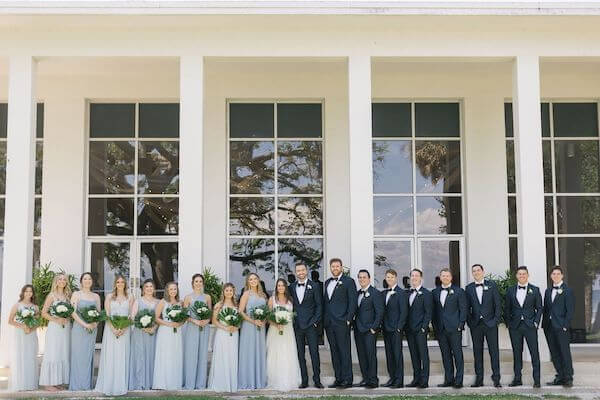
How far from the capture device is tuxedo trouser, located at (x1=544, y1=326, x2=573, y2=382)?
9.13 metres

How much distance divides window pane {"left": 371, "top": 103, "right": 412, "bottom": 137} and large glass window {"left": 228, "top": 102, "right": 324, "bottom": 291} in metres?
1.16

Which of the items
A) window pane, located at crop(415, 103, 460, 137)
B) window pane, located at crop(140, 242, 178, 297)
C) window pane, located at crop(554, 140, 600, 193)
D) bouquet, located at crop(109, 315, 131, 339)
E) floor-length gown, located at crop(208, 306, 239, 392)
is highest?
window pane, located at crop(415, 103, 460, 137)

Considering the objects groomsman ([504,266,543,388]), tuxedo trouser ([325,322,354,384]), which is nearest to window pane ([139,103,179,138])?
tuxedo trouser ([325,322,354,384])

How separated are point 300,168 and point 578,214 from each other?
5.75 meters

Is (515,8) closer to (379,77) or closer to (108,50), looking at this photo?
(379,77)

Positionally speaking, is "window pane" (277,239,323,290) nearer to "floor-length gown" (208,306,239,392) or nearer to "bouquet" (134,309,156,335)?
"floor-length gown" (208,306,239,392)

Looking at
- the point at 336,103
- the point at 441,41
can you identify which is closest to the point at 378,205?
the point at 336,103

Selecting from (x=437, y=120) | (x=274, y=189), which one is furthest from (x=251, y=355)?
(x=437, y=120)

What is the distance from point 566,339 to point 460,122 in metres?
5.61

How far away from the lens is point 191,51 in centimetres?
1076

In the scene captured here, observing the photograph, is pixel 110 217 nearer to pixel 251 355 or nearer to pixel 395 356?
pixel 251 355

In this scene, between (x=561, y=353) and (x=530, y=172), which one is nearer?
(x=561, y=353)

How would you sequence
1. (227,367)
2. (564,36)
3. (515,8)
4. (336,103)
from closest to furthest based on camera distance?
1. (227,367)
2. (515,8)
3. (564,36)
4. (336,103)

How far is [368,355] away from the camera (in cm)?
924
